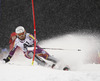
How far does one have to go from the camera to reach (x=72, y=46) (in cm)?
938

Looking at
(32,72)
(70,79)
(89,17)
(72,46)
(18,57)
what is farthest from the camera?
(89,17)

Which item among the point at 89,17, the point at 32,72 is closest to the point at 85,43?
the point at 89,17

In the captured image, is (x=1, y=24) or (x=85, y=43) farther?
(x=1, y=24)

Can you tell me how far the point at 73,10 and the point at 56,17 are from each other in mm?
1270

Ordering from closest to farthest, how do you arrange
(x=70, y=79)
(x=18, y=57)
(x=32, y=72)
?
(x=70, y=79)
(x=32, y=72)
(x=18, y=57)

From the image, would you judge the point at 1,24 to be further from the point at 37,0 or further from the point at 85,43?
the point at 85,43

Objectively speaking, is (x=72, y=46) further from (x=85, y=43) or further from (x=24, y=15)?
(x=24, y=15)

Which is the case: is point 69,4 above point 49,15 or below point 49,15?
above

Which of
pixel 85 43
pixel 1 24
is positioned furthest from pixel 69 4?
pixel 1 24

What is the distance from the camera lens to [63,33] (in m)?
12.0

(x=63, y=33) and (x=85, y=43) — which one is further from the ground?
(x=63, y=33)

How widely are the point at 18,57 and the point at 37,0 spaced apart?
5.21 m

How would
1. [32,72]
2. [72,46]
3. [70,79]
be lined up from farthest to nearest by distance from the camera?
[72,46] < [32,72] < [70,79]

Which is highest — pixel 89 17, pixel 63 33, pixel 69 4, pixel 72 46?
pixel 69 4
